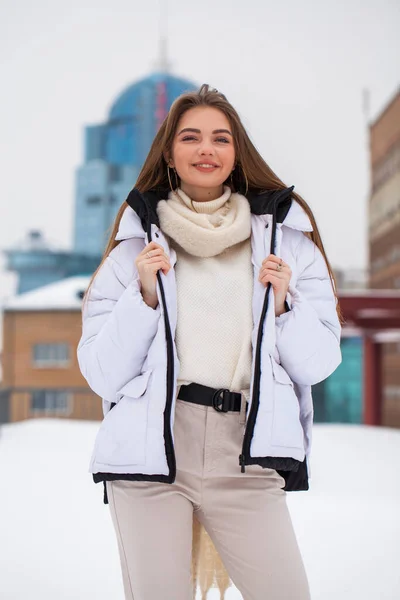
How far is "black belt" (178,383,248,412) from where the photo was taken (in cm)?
170

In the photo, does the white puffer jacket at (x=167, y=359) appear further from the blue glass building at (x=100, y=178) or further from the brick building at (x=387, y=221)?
the blue glass building at (x=100, y=178)

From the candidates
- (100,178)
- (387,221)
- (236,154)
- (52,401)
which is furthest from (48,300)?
(236,154)

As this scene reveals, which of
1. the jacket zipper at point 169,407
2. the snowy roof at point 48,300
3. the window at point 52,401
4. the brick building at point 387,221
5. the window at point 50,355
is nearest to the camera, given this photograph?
the jacket zipper at point 169,407

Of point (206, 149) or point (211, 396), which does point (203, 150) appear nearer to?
point (206, 149)

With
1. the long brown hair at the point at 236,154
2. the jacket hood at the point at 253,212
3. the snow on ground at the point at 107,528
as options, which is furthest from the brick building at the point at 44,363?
the jacket hood at the point at 253,212

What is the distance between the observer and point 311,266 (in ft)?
6.10

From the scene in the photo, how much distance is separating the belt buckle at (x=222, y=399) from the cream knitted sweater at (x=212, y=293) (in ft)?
0.09

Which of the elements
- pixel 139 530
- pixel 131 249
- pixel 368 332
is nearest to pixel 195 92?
pixel 131 249

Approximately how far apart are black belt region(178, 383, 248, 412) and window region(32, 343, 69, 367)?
88.1 ft

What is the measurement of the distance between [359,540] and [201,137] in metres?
3.27

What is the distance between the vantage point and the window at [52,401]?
28312 millimetres

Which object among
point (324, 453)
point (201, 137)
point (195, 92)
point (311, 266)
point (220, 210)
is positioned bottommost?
point (324, 453)

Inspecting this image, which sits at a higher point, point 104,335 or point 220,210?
point 220,210

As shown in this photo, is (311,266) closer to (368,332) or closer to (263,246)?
(263,246)
